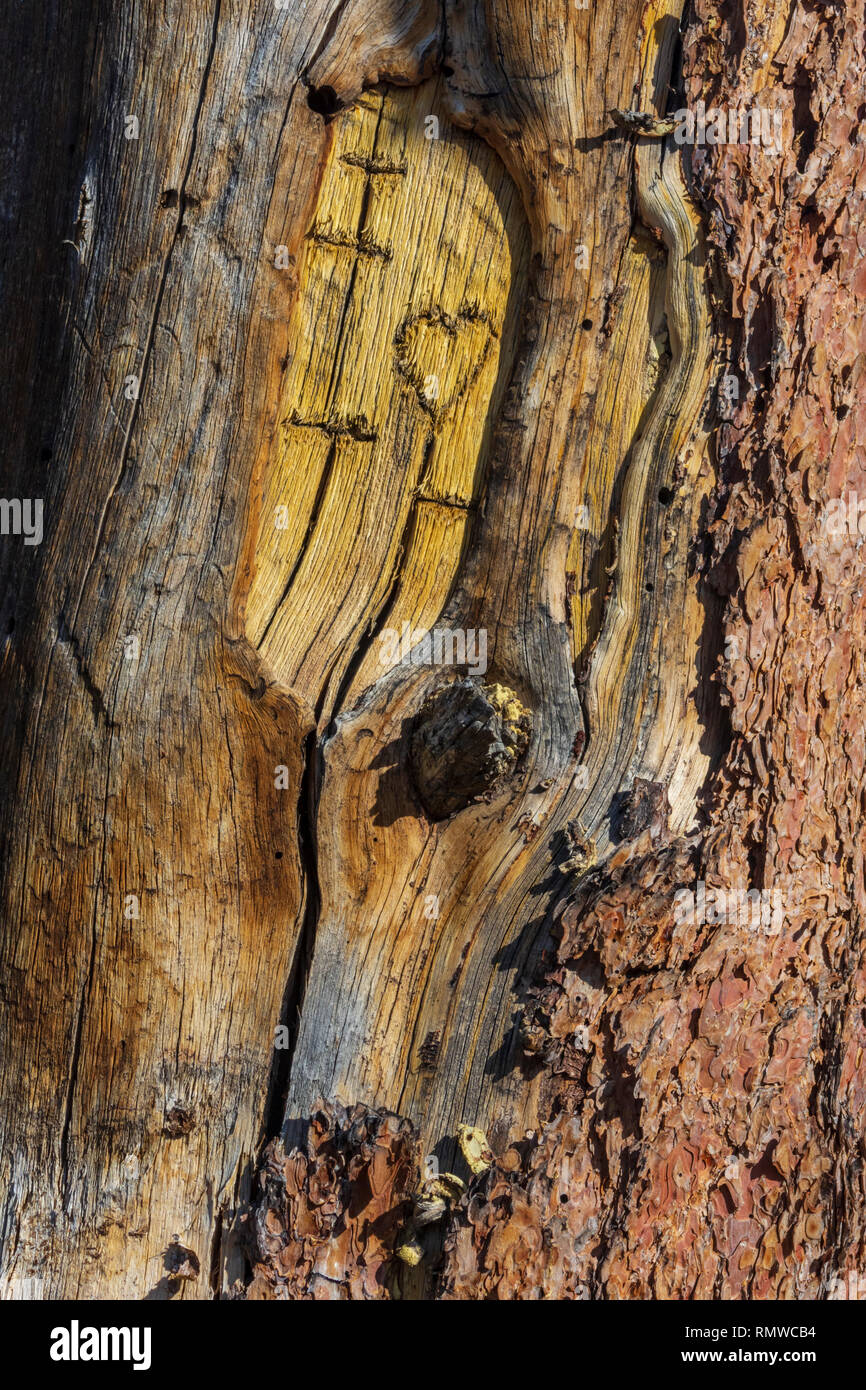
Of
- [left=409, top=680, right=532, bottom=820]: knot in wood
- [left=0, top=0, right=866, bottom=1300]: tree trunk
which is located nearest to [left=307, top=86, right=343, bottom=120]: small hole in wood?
[left=0, top=0, right=866, bottom=1300]: tree trunk

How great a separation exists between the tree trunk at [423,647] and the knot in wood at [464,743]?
0.01m

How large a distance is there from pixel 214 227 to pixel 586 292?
83 centimetres

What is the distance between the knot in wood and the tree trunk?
1 cm

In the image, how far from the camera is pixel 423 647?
7.98 ft

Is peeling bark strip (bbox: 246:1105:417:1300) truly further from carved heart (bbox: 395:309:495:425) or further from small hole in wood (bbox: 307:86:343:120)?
small hole in wood (bbox: 307:86:343:120)

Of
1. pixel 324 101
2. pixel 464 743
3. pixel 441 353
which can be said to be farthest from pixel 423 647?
pixel 324 101

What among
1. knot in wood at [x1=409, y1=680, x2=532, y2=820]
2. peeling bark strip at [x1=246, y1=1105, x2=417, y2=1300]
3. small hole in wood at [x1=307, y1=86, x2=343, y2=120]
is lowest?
peeling bark strip at [x1=246, y1=1105, x2=417, y2=1300]

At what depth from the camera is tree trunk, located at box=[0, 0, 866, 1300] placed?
2.29 meters

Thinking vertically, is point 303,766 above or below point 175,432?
below

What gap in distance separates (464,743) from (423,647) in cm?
28

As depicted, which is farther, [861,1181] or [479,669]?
[861,1181]

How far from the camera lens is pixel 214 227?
2281 millimetres

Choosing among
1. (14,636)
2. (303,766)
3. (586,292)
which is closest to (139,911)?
(303,766)

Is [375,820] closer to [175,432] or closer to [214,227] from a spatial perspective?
[175,432]
